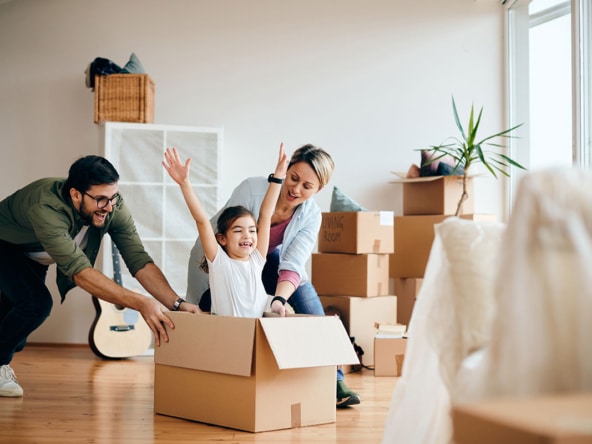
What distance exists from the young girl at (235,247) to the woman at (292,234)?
0.43 feet

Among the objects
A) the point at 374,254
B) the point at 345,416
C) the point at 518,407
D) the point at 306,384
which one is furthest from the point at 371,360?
the point at 518,407

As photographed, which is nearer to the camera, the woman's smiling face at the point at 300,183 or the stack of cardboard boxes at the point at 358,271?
the woman's smiling face at the point at 300,183

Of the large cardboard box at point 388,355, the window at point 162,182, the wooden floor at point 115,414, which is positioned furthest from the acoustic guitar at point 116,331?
the large cardboard box at point 388,355

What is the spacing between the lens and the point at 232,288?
2.79m

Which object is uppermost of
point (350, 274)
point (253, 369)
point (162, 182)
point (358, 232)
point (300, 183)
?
point (162, 182)

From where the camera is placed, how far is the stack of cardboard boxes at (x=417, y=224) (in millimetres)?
4566

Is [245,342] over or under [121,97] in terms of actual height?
under

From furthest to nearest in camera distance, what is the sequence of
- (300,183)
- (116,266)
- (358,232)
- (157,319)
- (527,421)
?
(116,266), (358,232), (300,183), (157,319), (527,421)

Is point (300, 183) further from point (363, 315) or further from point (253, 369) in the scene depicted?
point (363, 315)

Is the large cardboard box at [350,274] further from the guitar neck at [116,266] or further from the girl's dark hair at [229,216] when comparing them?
the girl's dark hair at [229,216]

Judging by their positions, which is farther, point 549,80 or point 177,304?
point 549,80

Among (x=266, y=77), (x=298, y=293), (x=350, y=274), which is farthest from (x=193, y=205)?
(x=266, y=77)

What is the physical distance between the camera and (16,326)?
122 inches

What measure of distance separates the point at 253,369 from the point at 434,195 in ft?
7.98
